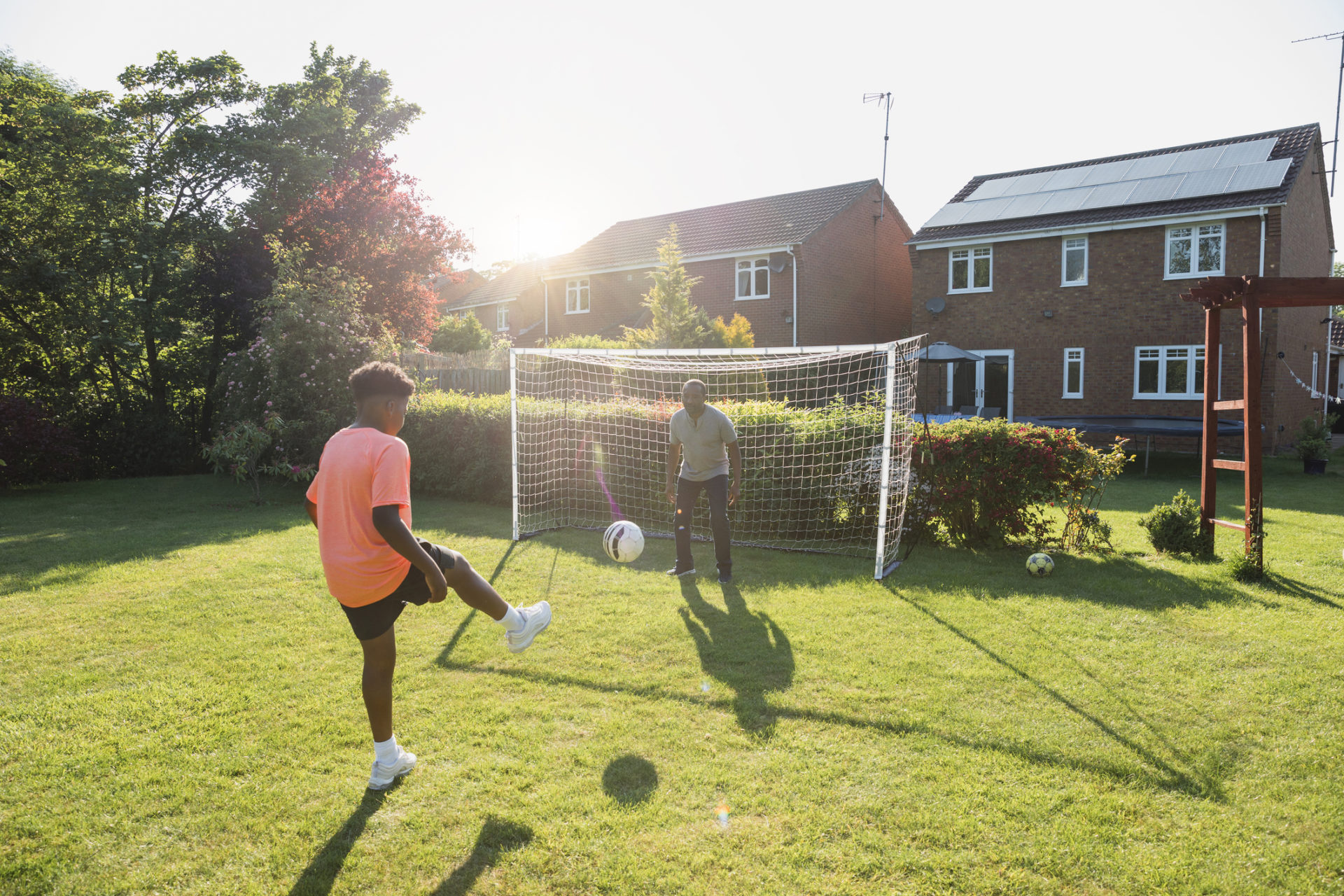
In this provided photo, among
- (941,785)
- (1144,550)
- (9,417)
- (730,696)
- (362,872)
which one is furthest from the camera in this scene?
(9,417)

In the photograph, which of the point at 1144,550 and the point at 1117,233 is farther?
the point at 1117,233

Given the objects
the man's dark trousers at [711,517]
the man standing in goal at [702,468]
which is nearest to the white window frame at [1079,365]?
the man standing in goal at [702,468]

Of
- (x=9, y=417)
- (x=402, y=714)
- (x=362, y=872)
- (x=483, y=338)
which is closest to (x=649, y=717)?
(x=402, y=714)

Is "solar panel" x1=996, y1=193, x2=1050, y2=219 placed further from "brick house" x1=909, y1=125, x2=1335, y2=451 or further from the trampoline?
the trampoline

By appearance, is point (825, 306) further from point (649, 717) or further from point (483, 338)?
point (649, 717)

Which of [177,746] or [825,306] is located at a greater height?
[825,306]

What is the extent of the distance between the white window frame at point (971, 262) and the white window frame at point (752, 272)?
18.2ft

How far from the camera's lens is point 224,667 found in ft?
16.2

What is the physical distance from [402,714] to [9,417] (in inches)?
559

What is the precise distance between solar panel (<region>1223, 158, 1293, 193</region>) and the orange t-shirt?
72.4 feet

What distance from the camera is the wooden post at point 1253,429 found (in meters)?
6.65

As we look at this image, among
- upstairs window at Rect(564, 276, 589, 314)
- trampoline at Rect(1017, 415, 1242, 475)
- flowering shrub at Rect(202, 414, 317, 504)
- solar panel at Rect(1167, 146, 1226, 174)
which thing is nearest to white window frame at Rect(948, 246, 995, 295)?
trampoline at Rect(1017, 415, 1242, 475)

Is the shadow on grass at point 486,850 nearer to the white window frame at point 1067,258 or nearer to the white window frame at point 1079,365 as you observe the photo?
the white window frame at point 1079,365

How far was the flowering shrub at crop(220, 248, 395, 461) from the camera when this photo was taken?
520 inches
